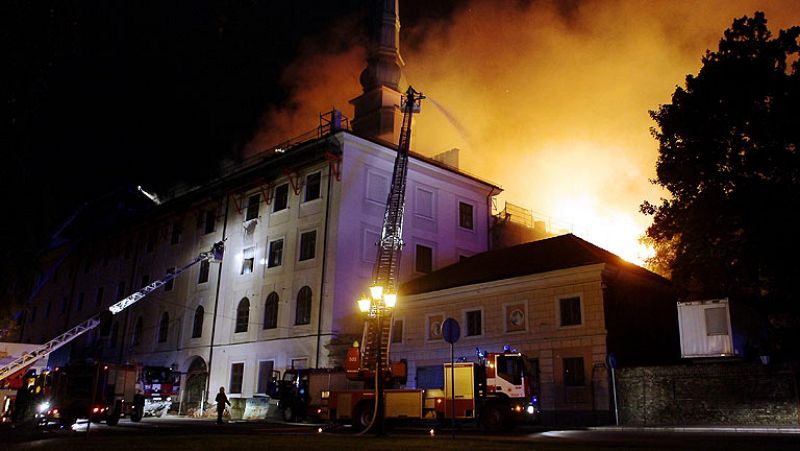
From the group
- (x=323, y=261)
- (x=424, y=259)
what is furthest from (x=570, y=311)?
(x=323, y=261)

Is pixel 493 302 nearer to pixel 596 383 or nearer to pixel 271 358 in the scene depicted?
pixel 596 383

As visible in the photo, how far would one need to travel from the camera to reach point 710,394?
2208 centimetres

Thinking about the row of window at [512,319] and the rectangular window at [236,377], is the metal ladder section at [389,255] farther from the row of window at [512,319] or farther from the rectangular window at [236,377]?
the rectangular window at [236,377]

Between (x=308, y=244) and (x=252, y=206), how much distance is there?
7308 millimetres

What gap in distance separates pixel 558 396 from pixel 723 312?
7266mm

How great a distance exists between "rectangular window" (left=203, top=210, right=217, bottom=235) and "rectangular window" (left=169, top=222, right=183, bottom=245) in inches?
146

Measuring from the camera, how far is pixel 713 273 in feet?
80.0

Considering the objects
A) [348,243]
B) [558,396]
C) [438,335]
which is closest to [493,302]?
[438,335]

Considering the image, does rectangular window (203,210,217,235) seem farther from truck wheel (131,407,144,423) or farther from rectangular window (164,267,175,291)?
truck wheel (131,407,144,423)

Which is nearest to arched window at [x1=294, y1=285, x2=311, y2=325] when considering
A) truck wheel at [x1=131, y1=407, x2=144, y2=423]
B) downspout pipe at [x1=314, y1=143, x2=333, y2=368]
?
downspout pipe at [x1=314, y1=143, x2=333, y2=368]

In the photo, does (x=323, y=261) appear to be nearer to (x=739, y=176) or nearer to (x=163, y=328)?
(x=163, y=328)

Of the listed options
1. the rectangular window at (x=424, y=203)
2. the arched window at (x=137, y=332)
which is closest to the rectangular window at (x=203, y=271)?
the arched window at (x=137, y=332)

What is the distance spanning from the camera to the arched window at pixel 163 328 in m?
46.2

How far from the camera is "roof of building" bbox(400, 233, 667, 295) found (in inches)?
1152
